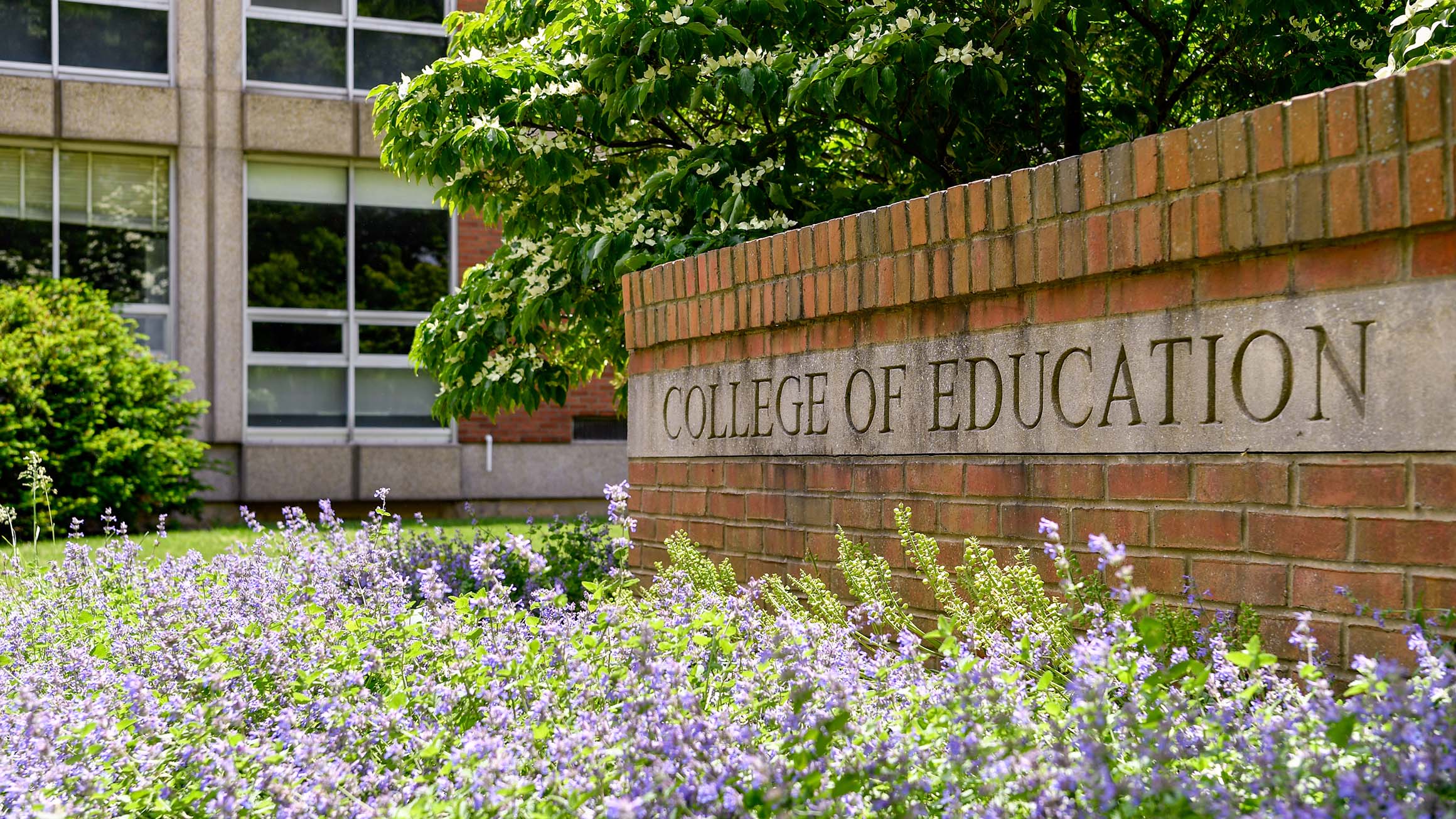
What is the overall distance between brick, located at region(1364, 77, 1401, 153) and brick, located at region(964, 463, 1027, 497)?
3.59 feet

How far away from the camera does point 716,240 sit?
4984 millimetres

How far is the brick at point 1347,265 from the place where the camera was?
2330mm

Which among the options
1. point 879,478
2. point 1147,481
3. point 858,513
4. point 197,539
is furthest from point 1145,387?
point 197,539

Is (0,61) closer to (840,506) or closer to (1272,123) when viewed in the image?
(840,506)

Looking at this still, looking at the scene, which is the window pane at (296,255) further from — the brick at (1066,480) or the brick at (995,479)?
the brick at (1066,480)

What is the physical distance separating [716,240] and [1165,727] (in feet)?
10.7

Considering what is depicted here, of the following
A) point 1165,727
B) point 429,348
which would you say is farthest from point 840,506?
point 429,348

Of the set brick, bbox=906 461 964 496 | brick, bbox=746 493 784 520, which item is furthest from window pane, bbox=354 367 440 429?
brick, bbox=906 461 964 496

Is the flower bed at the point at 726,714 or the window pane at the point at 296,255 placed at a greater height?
the window pane at the point at 296,255

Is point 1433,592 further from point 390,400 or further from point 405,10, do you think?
point 405,10

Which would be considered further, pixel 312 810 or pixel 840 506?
pixel 840 506

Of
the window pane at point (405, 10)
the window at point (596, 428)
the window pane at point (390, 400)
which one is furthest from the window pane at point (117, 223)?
the window at point (596, 428)

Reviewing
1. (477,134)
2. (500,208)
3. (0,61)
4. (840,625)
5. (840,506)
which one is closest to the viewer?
(840,625)

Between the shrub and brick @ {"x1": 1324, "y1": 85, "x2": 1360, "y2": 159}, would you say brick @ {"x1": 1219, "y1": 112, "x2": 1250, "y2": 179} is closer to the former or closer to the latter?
brick @ {"x1": 1324, "y1": 85, "x2": 1360, "y2": 159}
